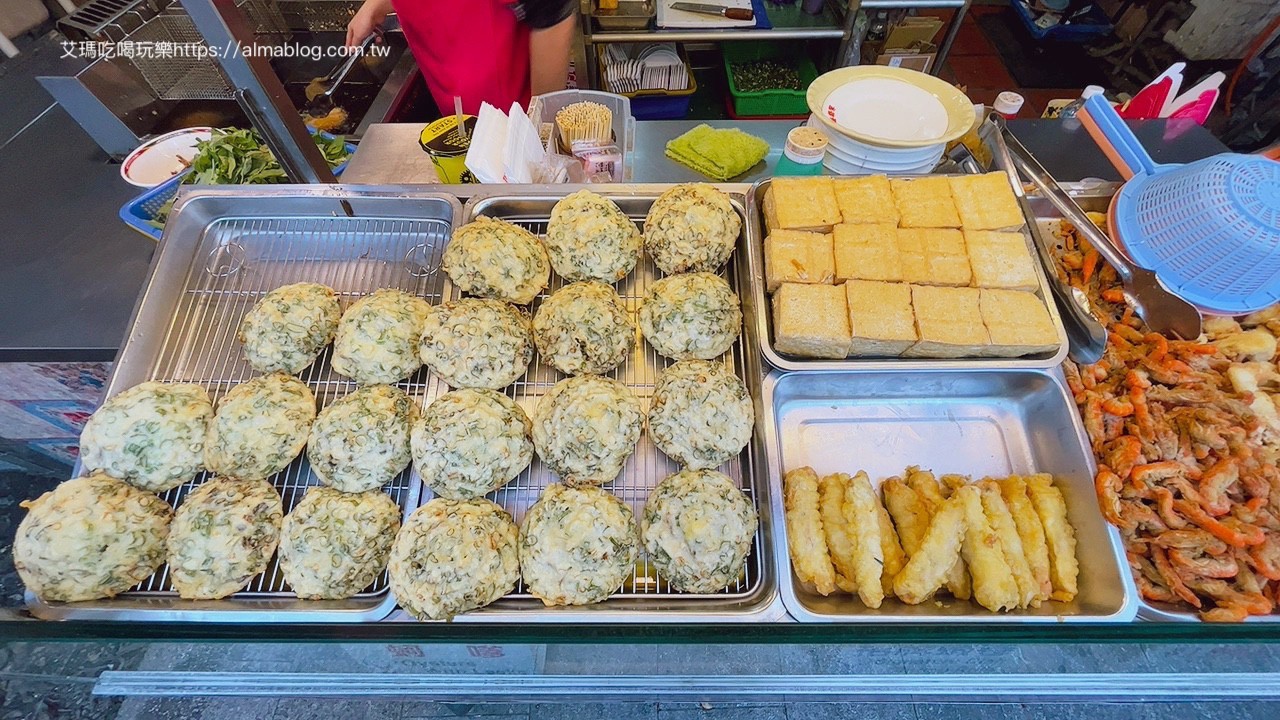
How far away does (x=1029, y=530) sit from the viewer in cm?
186

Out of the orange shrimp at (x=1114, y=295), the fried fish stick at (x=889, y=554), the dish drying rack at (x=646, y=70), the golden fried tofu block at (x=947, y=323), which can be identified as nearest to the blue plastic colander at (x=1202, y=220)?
the orange shrimp at (x=1114, y=295)

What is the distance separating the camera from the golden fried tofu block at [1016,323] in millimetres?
2045

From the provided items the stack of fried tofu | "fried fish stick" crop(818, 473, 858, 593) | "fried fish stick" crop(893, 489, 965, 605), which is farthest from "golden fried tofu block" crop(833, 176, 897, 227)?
"fried fish stick" crop(893, 489, 965, 605)

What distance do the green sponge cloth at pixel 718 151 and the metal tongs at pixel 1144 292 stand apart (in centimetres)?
131

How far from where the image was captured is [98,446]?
176 cm

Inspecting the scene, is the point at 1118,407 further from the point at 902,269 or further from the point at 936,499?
the point at 902,269

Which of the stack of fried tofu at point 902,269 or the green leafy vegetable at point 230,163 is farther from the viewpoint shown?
the green leafy vegetable at point 230,163

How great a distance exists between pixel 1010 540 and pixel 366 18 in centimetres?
434

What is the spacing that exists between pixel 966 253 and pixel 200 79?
4.54 meters

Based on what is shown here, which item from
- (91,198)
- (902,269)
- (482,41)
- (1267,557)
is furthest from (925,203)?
(91,198)

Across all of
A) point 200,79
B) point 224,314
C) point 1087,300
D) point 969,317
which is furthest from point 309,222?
point 1087,300

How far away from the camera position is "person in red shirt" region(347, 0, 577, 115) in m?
3.17

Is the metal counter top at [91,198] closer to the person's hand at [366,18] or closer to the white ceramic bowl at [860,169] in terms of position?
the white ceramic bowl at [860,169]

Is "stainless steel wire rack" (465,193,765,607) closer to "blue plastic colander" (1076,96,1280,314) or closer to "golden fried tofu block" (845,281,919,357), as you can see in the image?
"golden fried tofu block" (845,281,919,357)
